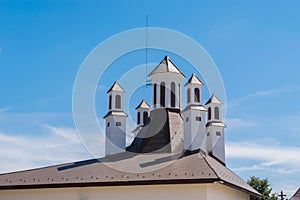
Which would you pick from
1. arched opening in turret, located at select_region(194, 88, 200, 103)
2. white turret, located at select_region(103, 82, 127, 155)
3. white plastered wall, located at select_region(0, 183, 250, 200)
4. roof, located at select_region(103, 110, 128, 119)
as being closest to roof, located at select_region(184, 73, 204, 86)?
arched opening in turret, located at select_region(194, 88, 200, 103)

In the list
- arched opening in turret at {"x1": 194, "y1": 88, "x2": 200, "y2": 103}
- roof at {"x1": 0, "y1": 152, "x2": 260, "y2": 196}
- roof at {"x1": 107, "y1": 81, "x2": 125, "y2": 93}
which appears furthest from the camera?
roof at {"x1": 107, "y1": 81, "x2": 125, "y2": 93}

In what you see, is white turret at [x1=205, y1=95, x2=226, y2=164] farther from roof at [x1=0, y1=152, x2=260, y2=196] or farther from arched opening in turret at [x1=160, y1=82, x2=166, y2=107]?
roof at [x1=0, y1=152, x2=260, y2=196]

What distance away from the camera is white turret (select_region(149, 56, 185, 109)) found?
Answer: 2084cm

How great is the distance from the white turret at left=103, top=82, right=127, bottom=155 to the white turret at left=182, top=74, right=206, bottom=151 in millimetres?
3434

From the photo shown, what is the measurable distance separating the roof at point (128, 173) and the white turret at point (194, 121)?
90 cm

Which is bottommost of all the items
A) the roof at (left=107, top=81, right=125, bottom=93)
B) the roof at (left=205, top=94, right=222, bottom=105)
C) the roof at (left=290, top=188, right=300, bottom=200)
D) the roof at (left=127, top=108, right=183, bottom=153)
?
the roof at (left=290, top=188, right=300, bottom=200)

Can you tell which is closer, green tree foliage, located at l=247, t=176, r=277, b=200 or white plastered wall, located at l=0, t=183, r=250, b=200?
white plastered wall, located at l=0, t=183, r=250, b=200

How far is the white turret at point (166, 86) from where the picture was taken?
68.4ft

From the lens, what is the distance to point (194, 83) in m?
19.3

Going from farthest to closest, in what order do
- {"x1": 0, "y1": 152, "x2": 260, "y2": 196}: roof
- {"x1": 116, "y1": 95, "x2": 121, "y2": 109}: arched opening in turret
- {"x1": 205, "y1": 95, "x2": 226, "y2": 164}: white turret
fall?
{"x1": 116, "y1": 95, "x2": 121, "y2": 109}: arched opening in turret
{"x1": 205, "y1": 95, "x2": 226, "y2": 164}: white turret
{"x1": 0, "y1": 152, "x2": 260, "y2": 196}: roof

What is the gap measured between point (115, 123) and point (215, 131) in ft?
14.7

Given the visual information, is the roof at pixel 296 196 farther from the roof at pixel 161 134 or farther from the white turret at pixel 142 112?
the white turret at pixel 142 112

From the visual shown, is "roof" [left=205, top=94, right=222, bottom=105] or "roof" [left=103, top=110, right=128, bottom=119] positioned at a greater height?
"roof" [left=205, top=94, right=222, bottom=105]

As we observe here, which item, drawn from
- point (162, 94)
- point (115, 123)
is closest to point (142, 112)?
point (115, 123)
